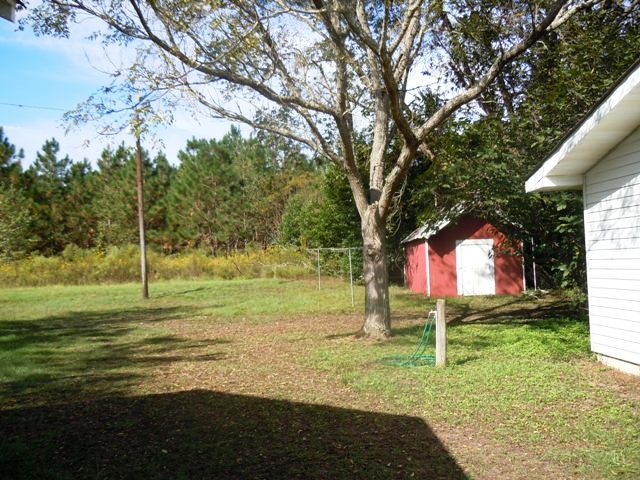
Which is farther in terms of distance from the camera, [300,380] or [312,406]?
[300,380]

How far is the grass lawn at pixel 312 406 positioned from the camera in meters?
4.94

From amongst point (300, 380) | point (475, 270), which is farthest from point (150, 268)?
point (300, 380)

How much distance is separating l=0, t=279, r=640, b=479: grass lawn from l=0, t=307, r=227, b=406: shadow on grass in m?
0.05

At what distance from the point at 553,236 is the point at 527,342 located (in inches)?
202

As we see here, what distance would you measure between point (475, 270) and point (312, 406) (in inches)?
676

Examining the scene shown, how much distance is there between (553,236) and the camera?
580 inches

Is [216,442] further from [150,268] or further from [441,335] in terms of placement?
[150,268]

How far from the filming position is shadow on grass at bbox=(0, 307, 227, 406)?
27.0ft

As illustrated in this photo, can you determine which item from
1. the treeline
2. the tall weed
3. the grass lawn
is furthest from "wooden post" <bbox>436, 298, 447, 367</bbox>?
the treeline

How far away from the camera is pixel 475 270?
2286cm

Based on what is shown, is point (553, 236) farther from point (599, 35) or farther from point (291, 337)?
point (291, 337)

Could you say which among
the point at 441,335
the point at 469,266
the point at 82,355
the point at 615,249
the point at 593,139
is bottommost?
the point at 82,355

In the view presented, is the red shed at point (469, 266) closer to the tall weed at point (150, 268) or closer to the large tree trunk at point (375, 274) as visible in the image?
the large tree trunk at point (375, 274)

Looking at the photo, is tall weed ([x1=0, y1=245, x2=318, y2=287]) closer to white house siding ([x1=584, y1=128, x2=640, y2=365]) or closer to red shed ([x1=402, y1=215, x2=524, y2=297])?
red shed ([x1=402, y1=215, x2=524, y2=297])
